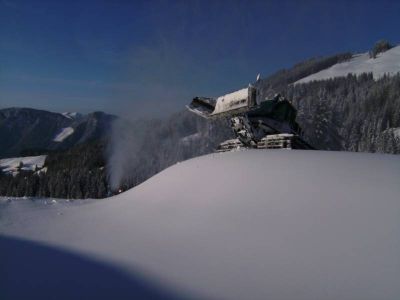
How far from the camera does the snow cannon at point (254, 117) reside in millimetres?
24214

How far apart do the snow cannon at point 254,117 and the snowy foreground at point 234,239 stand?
10.2 meters

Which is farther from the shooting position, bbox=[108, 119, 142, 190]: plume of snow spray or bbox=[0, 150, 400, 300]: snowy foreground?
bbox=[108, 119, 142, 190]: plume of snow spray

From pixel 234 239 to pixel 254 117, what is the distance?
19.0 meters

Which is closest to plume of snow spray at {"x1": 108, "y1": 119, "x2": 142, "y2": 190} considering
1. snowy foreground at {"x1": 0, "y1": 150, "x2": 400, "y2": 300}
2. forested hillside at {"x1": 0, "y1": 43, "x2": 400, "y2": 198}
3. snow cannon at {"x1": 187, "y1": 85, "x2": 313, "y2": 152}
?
forested hillside at {"x1": 0, "y1": 43, "x2": 400, "y2": 198}

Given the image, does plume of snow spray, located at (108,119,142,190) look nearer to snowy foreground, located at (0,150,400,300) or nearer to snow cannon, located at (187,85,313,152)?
snow cannon, located at (187,85,313,152)

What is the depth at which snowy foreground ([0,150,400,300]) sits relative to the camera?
6883 millimetres

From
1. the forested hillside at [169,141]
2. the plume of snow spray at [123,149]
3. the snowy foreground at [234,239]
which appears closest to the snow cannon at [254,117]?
the snowy foreground at [234,239]

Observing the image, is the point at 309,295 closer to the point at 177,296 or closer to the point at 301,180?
the point at 177,296

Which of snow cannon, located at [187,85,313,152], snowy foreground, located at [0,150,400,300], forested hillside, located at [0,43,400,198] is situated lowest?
snowy foreground, located at [0,150,400,300]

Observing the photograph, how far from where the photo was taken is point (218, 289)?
22.4 feet

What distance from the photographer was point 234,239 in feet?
30.0

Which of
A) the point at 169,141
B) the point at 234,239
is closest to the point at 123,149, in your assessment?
the point at 169,141

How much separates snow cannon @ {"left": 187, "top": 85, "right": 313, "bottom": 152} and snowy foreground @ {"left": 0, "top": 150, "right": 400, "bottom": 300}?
1023 centimetres

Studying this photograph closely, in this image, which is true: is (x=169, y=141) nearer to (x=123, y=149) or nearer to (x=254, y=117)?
(x=123, y=149)
